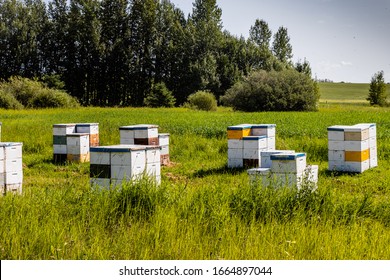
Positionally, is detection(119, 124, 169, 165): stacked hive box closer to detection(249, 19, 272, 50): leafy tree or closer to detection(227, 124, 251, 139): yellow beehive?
detection(227, 124, 251, 139): yellow beehive

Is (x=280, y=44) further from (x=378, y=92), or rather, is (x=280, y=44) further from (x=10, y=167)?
(x=10, y=167)

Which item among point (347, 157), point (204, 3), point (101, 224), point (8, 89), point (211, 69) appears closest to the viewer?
point (101, 224)

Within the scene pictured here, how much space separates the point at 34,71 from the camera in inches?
2704

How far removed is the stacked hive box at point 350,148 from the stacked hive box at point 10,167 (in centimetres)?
769

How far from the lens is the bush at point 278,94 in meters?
42.6

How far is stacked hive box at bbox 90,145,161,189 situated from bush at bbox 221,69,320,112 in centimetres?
3261

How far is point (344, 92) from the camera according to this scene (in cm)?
11088

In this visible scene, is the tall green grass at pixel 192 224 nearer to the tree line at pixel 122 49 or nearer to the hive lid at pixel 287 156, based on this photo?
the hive lid at pixel 287 156

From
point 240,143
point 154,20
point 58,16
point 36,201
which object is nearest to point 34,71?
point 58,16

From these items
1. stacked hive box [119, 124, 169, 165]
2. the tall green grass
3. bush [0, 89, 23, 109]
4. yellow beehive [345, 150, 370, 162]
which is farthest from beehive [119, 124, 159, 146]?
bush [0, 89, 23, 109]

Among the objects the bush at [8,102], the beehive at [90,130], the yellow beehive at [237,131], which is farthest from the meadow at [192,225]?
the bush at [8,102]

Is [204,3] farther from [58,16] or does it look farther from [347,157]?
[347,157]

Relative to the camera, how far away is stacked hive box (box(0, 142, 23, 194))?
1102 centimetres

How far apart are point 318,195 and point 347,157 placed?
20.4 feet
